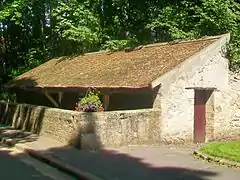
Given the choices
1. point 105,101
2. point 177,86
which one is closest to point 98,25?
point 105,101

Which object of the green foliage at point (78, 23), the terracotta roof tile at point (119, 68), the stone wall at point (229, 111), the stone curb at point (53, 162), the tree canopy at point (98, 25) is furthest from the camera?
the green foliage at point (78, 23)

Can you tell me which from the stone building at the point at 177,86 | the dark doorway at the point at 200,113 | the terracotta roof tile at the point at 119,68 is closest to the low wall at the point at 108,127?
the stone building at the point at 177,86

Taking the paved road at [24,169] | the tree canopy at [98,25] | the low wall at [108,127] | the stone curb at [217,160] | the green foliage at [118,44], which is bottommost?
the paved road at [24,169]

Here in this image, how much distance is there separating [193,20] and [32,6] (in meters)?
11.7

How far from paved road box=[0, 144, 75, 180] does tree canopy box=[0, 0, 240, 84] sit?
8.31 meters

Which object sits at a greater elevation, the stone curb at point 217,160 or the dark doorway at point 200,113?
the dark doorway at point 200,113

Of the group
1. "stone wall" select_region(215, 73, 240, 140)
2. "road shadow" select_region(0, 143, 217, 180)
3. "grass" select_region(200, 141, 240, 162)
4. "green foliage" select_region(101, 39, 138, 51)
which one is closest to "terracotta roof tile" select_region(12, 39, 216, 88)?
"green foliage" select_region(101, 39, 138, 51)

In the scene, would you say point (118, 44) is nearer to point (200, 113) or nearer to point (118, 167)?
point (200, 113)

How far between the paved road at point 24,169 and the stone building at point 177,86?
13.4 ft

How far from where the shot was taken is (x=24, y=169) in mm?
11359

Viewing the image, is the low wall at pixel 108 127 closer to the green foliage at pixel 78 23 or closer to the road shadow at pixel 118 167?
the road shadow at pixel 118 167

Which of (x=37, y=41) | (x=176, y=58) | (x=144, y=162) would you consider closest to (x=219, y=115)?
(x=176, y=58)

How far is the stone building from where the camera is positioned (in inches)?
599

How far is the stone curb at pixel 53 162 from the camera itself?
1023 centimetres
